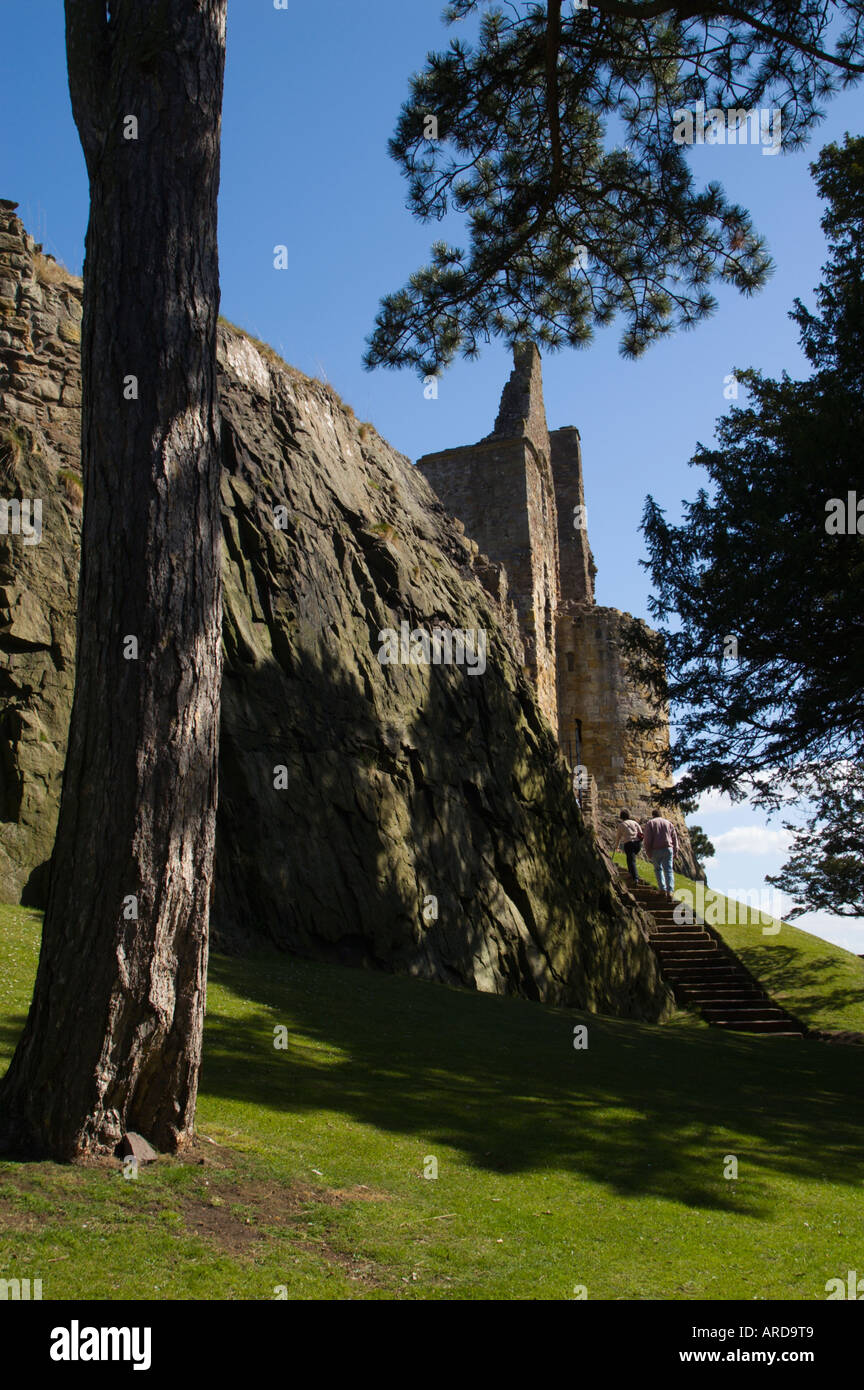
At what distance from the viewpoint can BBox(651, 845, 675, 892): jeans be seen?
21391mm

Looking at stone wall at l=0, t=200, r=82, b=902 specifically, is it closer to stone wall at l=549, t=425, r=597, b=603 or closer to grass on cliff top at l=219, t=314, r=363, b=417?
grass on cliff top at l=219, t=314, r=363, b=417

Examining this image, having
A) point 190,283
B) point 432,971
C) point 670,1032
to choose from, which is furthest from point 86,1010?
point 670,1032

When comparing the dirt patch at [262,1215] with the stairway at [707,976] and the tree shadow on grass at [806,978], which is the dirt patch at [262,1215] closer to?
the stairway at [707,976]

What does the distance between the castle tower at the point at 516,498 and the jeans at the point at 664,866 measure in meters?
8.07

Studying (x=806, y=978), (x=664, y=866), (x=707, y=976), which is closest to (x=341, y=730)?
(x=707, y=976)

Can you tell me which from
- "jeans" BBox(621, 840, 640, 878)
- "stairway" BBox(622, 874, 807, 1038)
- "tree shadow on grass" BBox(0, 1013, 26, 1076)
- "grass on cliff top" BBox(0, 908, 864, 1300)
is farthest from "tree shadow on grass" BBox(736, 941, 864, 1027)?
"tree shadow on grass" BBox(0, 1013, 26, 1076)

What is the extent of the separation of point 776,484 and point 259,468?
653cm

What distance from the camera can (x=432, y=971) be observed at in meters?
12.2

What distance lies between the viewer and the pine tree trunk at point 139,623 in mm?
5156

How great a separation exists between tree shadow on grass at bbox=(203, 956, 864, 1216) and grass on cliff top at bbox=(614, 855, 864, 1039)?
222 inches

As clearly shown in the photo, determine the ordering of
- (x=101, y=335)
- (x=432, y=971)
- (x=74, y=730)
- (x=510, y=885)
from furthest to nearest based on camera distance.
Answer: (x=510, y=885) < (x=432, y=971) < (x=101, y=335) < (x=74, y=730)

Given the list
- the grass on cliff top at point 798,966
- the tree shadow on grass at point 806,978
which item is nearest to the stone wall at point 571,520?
the grass on cliff top at point 798,966

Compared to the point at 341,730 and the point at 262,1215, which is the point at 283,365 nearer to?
the point at 341,730
